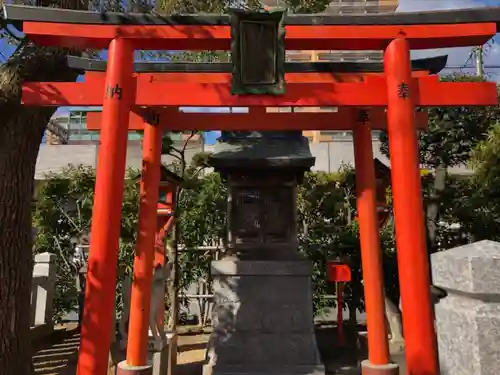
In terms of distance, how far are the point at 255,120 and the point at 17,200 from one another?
10.3 ft

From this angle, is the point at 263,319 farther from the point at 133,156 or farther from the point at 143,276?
the point at 133,156

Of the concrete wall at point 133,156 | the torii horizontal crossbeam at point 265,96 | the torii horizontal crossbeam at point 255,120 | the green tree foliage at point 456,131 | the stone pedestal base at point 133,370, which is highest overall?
the concrete wall at point 133,156

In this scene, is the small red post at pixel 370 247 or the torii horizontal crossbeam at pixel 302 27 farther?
the small red post at pixel 370 247

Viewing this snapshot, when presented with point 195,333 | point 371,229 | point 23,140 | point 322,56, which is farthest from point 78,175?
point 322,56

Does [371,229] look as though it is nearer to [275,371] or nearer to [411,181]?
[411,181]

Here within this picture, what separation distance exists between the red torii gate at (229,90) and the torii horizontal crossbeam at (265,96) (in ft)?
0.04

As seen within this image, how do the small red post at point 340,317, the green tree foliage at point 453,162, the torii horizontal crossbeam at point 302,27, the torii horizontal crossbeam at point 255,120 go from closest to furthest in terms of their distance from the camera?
the torii horizontal crossbeam at point 302,27 → the torii horizontal crossbeam at point 255,120 → the small red post at point 340,317 → the green tree foliage at point 453,162

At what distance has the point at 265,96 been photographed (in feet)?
14.7

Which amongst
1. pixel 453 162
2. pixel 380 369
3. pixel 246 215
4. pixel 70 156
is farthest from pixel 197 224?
pixel 70 156

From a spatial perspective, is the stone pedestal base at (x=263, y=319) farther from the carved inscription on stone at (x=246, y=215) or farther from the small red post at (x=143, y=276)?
the small red post at (x=143, y=276)

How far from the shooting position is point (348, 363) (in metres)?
7.22

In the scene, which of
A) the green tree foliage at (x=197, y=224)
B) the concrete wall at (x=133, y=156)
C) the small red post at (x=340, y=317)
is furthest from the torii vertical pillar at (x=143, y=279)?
the concrete wall at (x=133, y=156)

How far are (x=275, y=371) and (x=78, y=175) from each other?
8.15 m

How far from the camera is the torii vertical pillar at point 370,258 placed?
543 cm
